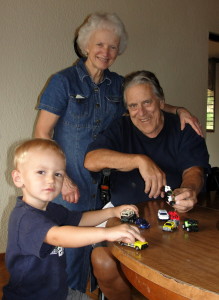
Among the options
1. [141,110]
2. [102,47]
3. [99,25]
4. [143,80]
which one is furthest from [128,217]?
[99,25]

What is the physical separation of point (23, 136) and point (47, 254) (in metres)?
1.64

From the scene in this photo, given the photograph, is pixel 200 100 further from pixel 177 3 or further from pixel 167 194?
pixel 167 194

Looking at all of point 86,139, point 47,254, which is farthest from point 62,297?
point 86,139

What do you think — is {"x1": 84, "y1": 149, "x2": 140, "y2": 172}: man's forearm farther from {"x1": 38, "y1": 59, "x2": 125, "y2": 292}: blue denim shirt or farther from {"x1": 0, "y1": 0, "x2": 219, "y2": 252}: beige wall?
{"x1": 0, "y1": 0, "x2": 219, "y2": 252}: beige wall

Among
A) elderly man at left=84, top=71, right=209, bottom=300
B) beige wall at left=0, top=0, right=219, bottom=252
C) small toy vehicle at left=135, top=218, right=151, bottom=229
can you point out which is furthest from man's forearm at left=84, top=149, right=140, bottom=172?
beige wall at left=0, top=0, right=219, bottom=252

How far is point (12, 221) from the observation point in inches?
41.1

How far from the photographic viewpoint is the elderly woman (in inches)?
66.6

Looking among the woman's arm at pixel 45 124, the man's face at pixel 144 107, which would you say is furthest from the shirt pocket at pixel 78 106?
the man's face at pixel 144 107

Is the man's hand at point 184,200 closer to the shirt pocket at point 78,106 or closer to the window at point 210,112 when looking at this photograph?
the shirt pocket at point 78,106

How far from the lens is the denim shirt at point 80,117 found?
1688mm

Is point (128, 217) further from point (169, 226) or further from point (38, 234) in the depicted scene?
point (38, 234)

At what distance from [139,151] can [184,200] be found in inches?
17.7

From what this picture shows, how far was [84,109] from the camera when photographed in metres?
1.73

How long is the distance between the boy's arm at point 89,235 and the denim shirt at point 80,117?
0.78 m
